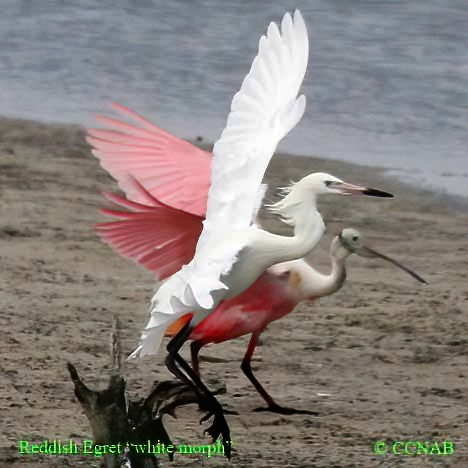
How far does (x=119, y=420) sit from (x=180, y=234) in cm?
93

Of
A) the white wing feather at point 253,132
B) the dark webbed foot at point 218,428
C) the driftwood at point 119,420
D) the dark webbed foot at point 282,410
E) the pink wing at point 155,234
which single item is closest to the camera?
the driftwood at point 119,420

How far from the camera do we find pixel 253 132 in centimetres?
568

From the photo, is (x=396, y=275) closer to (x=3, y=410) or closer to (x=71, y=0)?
(x=3, y=410)

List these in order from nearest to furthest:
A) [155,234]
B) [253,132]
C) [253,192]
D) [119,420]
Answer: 1. [119,420]
2. [253,192]
3. [253,132]
4. [155,234]

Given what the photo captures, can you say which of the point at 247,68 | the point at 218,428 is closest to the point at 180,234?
the point at 218,428

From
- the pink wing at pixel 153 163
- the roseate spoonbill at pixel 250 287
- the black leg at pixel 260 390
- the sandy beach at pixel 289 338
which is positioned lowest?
the sandy beach at pixel 289 338

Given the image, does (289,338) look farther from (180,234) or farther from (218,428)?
(218,428)

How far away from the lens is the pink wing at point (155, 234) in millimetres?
5684

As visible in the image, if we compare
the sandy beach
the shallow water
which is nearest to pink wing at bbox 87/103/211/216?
the sandy beach

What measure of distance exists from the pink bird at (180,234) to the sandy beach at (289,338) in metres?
0.32

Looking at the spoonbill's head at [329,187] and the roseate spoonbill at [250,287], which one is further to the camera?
the roseate spoonbill at [250,287]

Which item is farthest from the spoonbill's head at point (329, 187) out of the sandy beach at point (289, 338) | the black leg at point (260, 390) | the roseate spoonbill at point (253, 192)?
the sandy beach at point (289, 338)

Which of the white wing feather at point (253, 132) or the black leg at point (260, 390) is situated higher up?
the white wing feather at point (253, 132)

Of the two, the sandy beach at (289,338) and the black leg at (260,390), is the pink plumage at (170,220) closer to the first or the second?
the black leg at (260,390)
